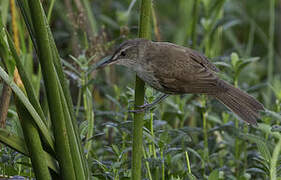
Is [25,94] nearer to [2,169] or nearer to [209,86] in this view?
[2,169]

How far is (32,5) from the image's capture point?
69.1 inches

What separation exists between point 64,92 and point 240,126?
150 cm

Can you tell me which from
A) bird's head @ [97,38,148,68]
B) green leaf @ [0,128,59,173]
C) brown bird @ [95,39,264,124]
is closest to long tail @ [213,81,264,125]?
brown bird @ [95,39,264,124]

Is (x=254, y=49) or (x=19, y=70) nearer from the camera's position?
(x=19, y=70)

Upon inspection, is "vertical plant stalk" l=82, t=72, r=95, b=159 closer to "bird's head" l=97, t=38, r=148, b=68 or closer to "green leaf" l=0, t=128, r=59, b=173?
"bird's head" l=97, t=38, r=148, b=68

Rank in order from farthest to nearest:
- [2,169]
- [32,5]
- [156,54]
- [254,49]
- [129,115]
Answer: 1. [254,49]
2. [129,115]
3. [156,54]
4. [2,169]
5. [32,5]

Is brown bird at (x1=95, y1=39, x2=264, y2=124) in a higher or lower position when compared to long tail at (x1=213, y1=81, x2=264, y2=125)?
higher

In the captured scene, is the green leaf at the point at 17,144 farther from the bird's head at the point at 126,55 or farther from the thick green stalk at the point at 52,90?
the bird's head at the point at 126,55

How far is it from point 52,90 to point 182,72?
0.93 metres

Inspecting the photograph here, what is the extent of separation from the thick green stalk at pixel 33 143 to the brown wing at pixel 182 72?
79 centimetres

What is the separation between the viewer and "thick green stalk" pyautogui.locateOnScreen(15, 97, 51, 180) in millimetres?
1864

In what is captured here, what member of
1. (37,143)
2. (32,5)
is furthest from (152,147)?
(32,5)

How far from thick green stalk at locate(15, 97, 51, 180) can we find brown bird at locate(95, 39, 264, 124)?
0.70 metres

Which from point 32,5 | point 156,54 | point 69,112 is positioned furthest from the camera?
point 156,54
